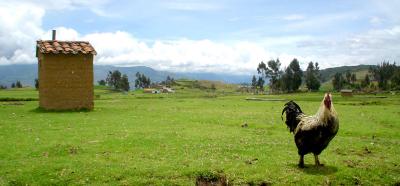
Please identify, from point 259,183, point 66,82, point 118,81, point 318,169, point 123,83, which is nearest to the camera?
point 259,183

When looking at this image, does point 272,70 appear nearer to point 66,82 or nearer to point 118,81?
point 118,81

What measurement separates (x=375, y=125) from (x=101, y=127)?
1984 centimetres

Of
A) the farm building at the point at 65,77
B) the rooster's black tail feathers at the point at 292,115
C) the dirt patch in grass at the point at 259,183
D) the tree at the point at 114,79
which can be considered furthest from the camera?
the tree at the point at 114,79

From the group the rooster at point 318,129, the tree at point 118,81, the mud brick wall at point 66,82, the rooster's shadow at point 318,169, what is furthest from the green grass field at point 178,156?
the tree at point 118,81

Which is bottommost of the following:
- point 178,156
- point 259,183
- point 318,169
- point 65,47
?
point 259,183

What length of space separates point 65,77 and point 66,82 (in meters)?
0.52

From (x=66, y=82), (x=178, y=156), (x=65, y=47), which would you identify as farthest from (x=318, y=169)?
(x=65, y=47)

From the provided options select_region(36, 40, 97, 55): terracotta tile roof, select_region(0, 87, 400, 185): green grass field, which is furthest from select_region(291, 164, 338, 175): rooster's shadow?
select_region(36, 40, 97, 55): terracotta tile roof

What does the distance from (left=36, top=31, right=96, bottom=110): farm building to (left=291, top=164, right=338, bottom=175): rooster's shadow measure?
2947 cm

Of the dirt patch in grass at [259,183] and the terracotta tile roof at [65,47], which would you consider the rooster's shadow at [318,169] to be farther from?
the terracotta tile roof at [65,47]

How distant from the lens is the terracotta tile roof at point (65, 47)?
4078 cm

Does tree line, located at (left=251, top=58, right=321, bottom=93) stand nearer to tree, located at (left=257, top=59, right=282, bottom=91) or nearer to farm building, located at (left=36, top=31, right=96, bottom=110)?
tree, located at (left=257, top=59, right=282, bottom=91)

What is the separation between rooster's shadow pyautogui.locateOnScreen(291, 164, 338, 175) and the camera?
15.8 m

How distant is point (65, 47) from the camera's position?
42.1 metres
